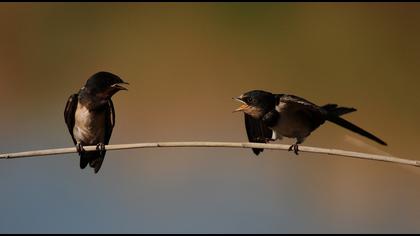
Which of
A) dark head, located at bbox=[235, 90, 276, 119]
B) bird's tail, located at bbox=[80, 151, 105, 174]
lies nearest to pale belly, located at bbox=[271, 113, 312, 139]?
dark head, located at bbox=[235, 90, 276, 119]

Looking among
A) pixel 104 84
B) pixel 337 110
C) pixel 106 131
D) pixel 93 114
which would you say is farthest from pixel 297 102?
pixel 106 131

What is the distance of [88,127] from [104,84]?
468 mm

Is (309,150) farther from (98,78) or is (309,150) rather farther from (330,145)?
(330,145)

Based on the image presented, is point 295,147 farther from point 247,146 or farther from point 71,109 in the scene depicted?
point 71,109

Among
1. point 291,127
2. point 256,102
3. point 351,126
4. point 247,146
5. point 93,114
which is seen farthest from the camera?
point 93,114

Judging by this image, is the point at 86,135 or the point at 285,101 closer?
the point at 285,101

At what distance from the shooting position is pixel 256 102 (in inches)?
137

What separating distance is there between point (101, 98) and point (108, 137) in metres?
0.52

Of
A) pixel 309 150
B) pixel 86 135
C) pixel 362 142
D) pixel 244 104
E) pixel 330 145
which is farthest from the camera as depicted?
pixel 330 145

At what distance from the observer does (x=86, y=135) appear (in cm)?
414

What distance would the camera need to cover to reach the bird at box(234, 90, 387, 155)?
3412 millimetres

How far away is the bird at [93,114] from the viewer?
370 centimetres

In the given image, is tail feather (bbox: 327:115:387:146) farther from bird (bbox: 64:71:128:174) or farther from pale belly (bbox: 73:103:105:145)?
pale belly (bbox: 73:103:105:145)

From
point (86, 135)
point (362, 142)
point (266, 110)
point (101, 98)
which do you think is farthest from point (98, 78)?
point (362, 142)
